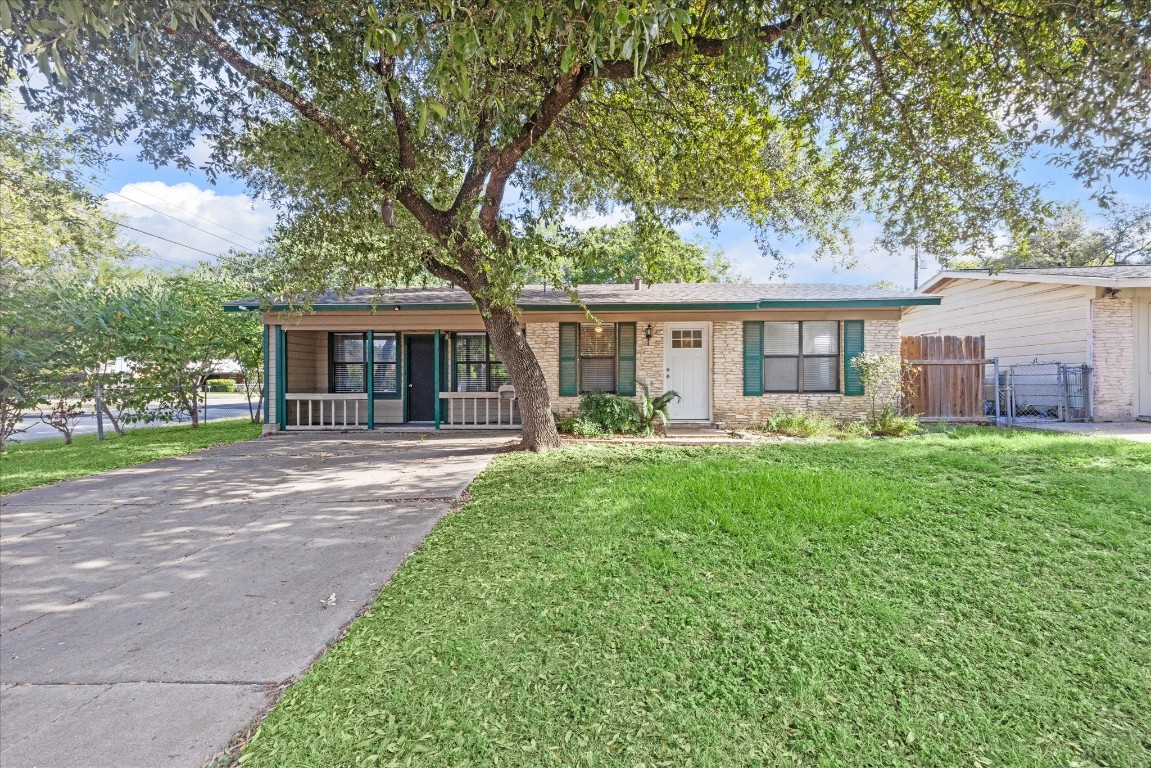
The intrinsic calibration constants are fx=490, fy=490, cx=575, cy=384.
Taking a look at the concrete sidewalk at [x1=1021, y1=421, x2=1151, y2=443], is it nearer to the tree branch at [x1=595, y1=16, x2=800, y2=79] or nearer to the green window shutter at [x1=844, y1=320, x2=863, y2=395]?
the green window shutter at [x1=844, y1=320, x2=863, y2=395]

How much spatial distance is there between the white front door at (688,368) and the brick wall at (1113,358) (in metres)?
8.20

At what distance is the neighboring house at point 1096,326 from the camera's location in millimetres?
10391

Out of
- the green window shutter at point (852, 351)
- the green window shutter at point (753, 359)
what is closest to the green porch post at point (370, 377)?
the green window shutter at point (753, 359)

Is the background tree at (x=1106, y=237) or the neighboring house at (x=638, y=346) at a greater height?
the background tree at (x=1106, y=237)

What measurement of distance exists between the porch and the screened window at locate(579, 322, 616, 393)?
5.48 ft

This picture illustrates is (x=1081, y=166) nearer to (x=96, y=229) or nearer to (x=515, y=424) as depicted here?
(x=515, y=424)

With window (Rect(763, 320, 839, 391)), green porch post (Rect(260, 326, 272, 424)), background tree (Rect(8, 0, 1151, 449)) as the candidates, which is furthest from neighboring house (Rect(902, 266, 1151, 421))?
green porch post (Rect(260, 326, 272, 424))

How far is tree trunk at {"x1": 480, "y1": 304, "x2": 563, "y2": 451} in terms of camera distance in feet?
24.6

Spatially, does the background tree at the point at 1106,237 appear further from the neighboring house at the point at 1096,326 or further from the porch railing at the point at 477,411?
the porch railing at the point at 477,411

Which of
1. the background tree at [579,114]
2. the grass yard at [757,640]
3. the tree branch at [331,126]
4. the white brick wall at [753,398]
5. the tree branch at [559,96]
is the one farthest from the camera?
the white brick wall at [753,398]

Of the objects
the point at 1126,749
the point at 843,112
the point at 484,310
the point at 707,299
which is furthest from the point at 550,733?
the point at 707,299

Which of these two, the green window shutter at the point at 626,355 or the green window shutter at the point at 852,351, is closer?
the green window shutter at the point at 852,351

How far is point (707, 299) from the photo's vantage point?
10.0 metres

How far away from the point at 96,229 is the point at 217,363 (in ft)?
11.3
